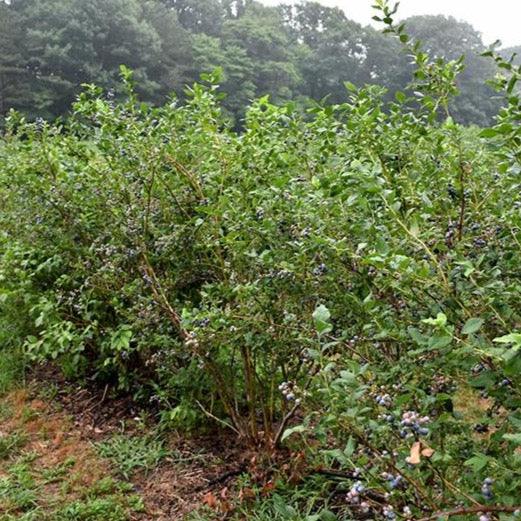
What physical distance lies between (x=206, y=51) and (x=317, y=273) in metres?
35.9

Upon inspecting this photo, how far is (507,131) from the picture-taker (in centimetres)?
113

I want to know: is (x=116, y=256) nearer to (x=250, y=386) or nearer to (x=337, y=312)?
(x=250, y=386)

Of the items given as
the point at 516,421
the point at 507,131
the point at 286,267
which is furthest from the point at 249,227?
the point at 516,421

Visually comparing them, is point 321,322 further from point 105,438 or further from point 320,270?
point 105,438

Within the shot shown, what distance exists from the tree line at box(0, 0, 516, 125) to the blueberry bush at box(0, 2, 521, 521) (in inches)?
656

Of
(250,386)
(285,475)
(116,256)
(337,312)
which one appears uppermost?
(337,312)

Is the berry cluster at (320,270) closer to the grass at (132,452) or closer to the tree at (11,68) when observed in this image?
the grass at (132,452)

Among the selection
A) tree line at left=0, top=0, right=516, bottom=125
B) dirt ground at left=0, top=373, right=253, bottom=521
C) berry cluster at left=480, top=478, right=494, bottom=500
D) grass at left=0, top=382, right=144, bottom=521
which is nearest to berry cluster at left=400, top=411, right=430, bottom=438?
berry cluster at left=480, top=478, right=494, bottom=500

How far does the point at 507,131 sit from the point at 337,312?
81 cm

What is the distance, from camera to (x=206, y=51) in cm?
3472

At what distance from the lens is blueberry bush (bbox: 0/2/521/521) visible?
1.22 m

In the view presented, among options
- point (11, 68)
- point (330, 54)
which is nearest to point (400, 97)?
point (11, 68)

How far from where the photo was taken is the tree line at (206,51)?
91.5 feet

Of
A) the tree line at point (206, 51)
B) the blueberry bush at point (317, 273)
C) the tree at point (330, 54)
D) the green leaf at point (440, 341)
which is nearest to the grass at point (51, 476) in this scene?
the blueberry bush at point (317, 273)
